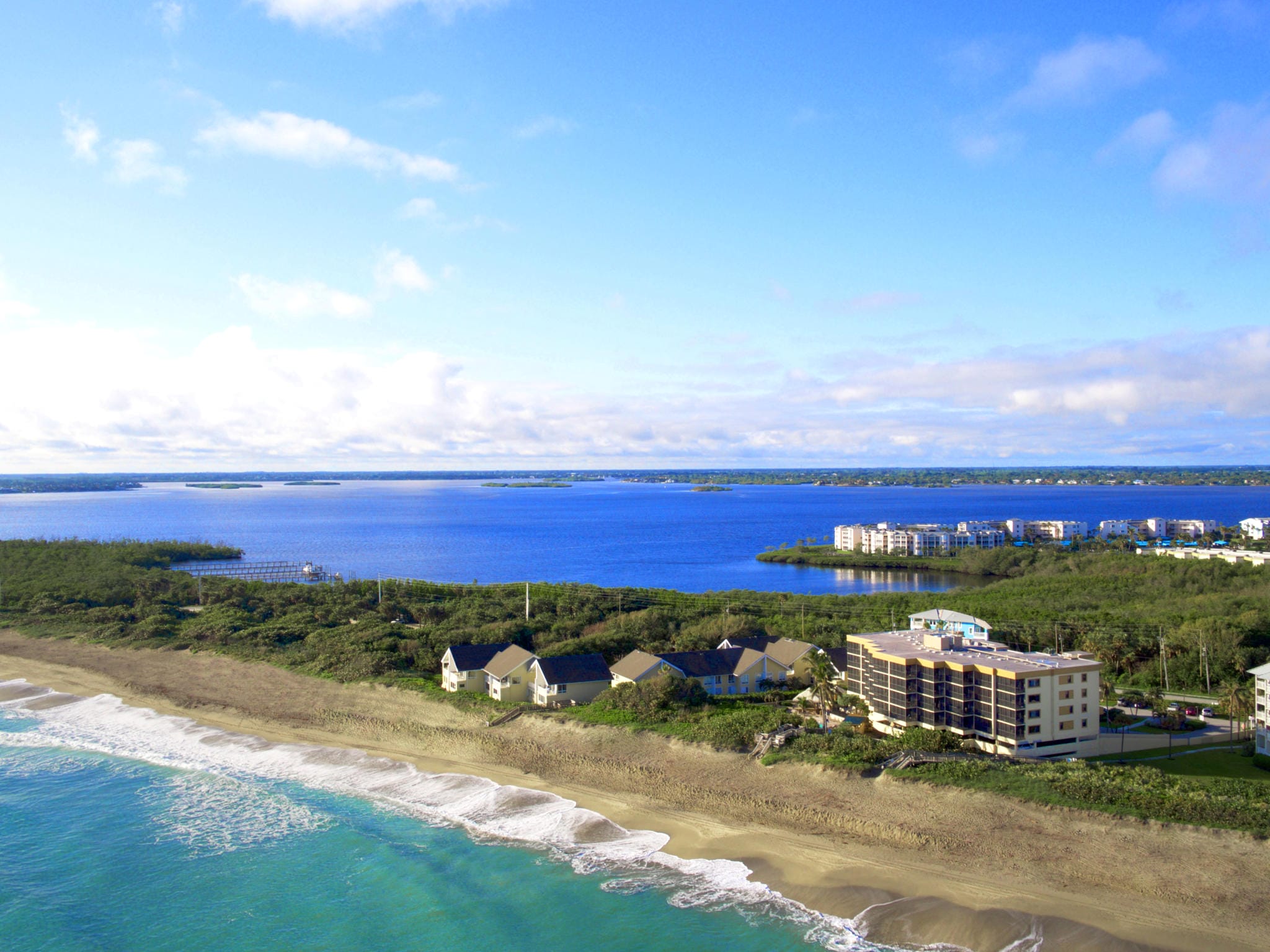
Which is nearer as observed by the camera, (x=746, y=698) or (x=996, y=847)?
(x=996, y=847)

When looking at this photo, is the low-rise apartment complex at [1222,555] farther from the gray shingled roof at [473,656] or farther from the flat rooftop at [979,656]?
the gray shingled roof at [473,656]

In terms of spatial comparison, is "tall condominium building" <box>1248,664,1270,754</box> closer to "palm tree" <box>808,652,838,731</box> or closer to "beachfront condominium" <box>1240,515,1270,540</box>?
"palm tree" <box>808,652,838,731</box>

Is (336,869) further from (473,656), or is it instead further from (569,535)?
(569,535)

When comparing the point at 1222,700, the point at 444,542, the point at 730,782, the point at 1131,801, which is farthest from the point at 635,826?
the point at 444,542

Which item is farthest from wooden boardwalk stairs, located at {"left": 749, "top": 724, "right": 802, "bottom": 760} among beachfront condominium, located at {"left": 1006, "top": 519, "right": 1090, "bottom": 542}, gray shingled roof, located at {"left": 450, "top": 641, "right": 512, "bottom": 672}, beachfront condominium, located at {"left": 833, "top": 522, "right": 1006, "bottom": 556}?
beachfront condominium, located at {"left": 1006, "top": 519, "right": 1090, "bottom": 542}

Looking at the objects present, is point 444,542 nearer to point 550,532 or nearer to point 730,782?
point 550,532

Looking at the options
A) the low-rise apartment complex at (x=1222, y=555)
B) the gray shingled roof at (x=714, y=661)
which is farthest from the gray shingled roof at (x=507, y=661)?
the low-rise apartment complex at (x=1222, y=555)

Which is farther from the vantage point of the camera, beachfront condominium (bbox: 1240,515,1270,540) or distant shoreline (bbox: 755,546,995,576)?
beachfront condominium (bbox: 1240,515,1270,540)
